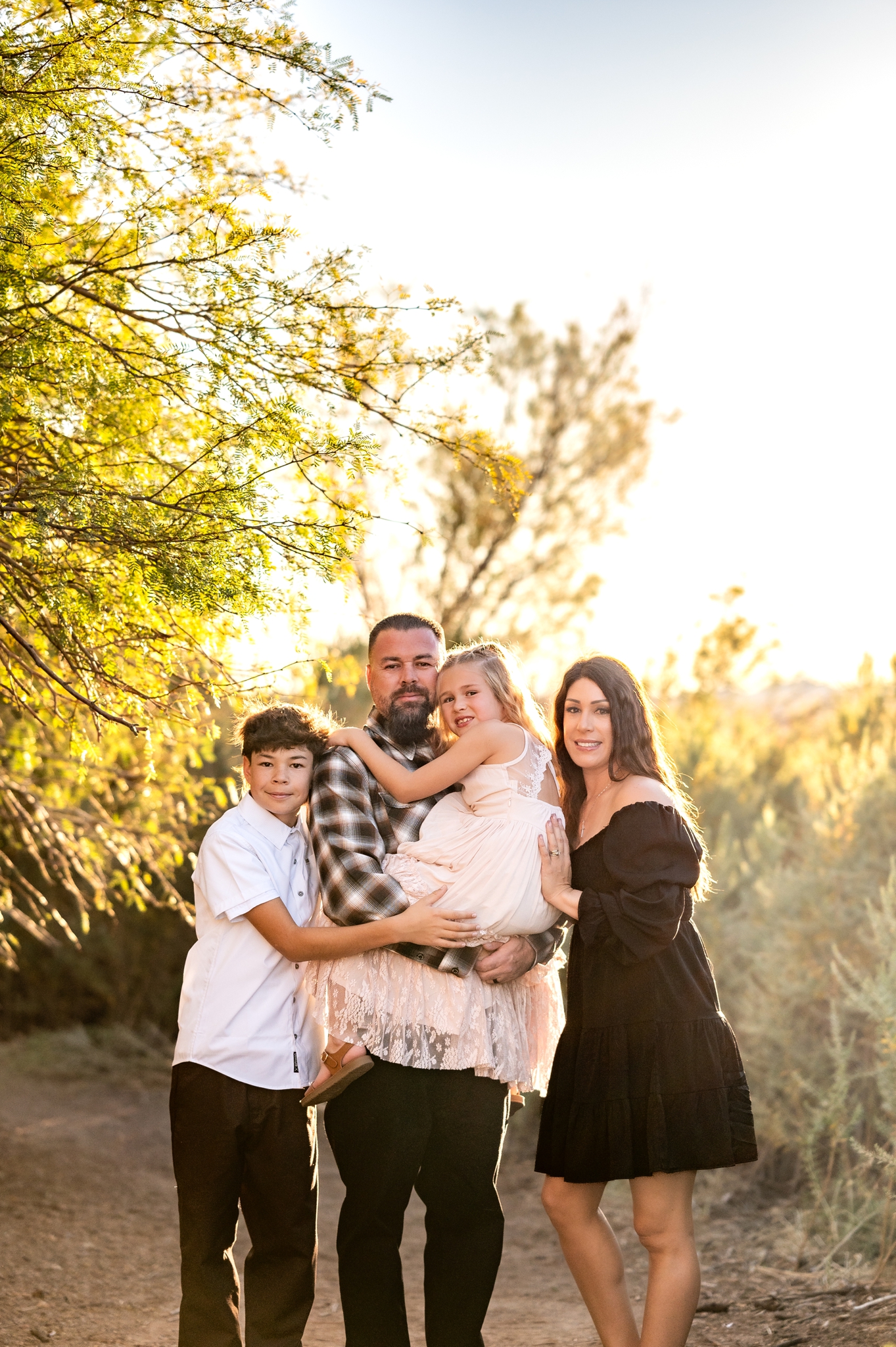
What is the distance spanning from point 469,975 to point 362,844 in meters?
0.44

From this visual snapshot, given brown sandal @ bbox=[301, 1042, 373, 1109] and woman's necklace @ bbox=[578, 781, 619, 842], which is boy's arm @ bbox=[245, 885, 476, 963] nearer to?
brown sandal @ bbox=[301, 1042, 373, 1109]

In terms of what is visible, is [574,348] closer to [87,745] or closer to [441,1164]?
[87,745]

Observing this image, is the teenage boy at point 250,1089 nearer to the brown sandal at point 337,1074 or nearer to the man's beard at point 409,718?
the brown sandal at point 337,1074

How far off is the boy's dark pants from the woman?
67 cm

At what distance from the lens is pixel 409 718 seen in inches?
132

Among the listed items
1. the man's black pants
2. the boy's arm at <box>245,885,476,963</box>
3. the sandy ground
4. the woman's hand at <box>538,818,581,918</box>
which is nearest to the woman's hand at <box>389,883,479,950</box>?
the boy's arm at <box>245,885,476,963</box>

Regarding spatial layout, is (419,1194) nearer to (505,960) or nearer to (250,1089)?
(250,1089)

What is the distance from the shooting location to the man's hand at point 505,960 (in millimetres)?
3068

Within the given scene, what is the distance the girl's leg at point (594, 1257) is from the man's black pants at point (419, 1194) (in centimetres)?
19

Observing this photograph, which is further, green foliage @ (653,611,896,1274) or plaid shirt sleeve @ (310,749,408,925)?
green foliage @ (653,611,896,1274)

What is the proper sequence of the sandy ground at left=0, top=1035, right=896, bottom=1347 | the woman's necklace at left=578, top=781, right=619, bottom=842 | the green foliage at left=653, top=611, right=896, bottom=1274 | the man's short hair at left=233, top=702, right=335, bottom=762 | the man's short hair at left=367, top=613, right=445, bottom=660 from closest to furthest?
the man's short hair at left=233, top=702, right=335, bottom=762, the woman's necklace at left=578, top=781, right=619, bottom=842, the man's short hair at left=367, top=613, right=445, bottom=660, the sandy ground at left=0, top=1035, right=896, bottom=1347, the green foliage at left=653, top=611, right=896, bottom=1274

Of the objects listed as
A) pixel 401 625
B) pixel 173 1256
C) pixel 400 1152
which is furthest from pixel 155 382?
pixel 173 1256

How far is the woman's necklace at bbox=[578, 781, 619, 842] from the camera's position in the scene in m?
3.28

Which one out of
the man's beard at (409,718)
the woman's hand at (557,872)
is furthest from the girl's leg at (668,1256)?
the man's beard at (409,718)
